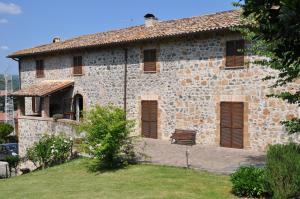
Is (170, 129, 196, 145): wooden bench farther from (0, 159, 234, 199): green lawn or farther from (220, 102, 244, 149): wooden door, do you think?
(0, 159, 234, 199): green lawn

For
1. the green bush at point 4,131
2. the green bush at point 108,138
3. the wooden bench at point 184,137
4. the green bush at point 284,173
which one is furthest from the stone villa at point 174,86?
the green bush at point 4,131

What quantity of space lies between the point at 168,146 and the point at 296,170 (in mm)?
8603

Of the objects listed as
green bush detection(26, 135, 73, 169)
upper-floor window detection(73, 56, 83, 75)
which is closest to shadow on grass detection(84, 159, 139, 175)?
green bush detection(26, 135, 73, 169)

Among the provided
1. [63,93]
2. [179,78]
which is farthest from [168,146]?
[63,93]

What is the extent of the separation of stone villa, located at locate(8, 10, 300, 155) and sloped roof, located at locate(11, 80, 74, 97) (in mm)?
83

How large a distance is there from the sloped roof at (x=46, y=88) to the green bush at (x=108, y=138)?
9.02 m

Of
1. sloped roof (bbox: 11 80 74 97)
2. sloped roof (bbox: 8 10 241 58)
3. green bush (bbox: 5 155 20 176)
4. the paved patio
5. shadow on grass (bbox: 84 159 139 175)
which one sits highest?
sloped roof (bbox: 8 10 241 58)

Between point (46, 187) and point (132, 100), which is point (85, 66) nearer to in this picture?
point (132, 100)

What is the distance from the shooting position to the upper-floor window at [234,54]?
15312 millimetres

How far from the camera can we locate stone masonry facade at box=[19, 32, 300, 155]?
14.9 m

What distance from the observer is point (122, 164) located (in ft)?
45.4

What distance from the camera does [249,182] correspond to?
898 centimetres

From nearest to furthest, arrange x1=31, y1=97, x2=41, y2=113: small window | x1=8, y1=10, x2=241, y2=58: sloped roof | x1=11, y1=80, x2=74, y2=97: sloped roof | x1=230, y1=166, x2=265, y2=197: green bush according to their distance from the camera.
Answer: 1. x1=230, y1=166, x2=265, y2=197: green bush
2. x1=8, y1=10, x2=241, y2=58: sloped roof
3. x1=11, y1=80, x2=74, y2=97: sloped roof
4. x1=31, y1=97, x2=41, y2=113: small window

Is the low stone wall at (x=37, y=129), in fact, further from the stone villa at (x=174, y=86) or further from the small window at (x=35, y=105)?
the small window at (x=35, y=105)
